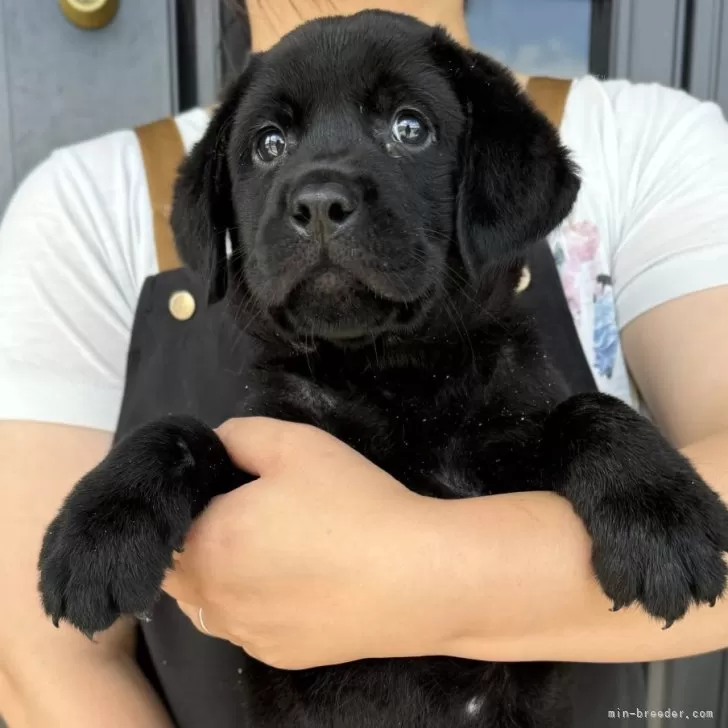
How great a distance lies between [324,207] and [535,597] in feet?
1.62

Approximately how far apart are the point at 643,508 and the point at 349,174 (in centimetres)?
51

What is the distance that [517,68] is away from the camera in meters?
1.81

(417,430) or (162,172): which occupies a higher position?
(162,172)

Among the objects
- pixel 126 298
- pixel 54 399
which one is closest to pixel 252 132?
pixel 126 298

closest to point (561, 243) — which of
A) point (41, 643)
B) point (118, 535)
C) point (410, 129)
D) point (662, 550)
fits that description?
point (410, 129)

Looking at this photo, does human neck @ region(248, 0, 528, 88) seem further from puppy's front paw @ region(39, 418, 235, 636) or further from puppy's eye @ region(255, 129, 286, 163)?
puppy's front paw @ region(39, 418, 235, 636)

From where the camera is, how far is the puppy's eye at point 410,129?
0.97 m

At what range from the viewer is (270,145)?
1.03m

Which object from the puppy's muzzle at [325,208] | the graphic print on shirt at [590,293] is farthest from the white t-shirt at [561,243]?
the puppy's muzzle at [325,208]

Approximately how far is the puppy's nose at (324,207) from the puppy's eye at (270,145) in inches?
9.6

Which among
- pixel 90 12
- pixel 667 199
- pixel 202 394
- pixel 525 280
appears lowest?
pixel 202 394

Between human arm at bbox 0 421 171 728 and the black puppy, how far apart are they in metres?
0.22

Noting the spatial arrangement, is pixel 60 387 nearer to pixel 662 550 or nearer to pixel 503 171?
pixel 503 171

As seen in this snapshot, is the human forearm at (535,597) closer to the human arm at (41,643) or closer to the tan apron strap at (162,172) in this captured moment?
the human arm at (41,643)
